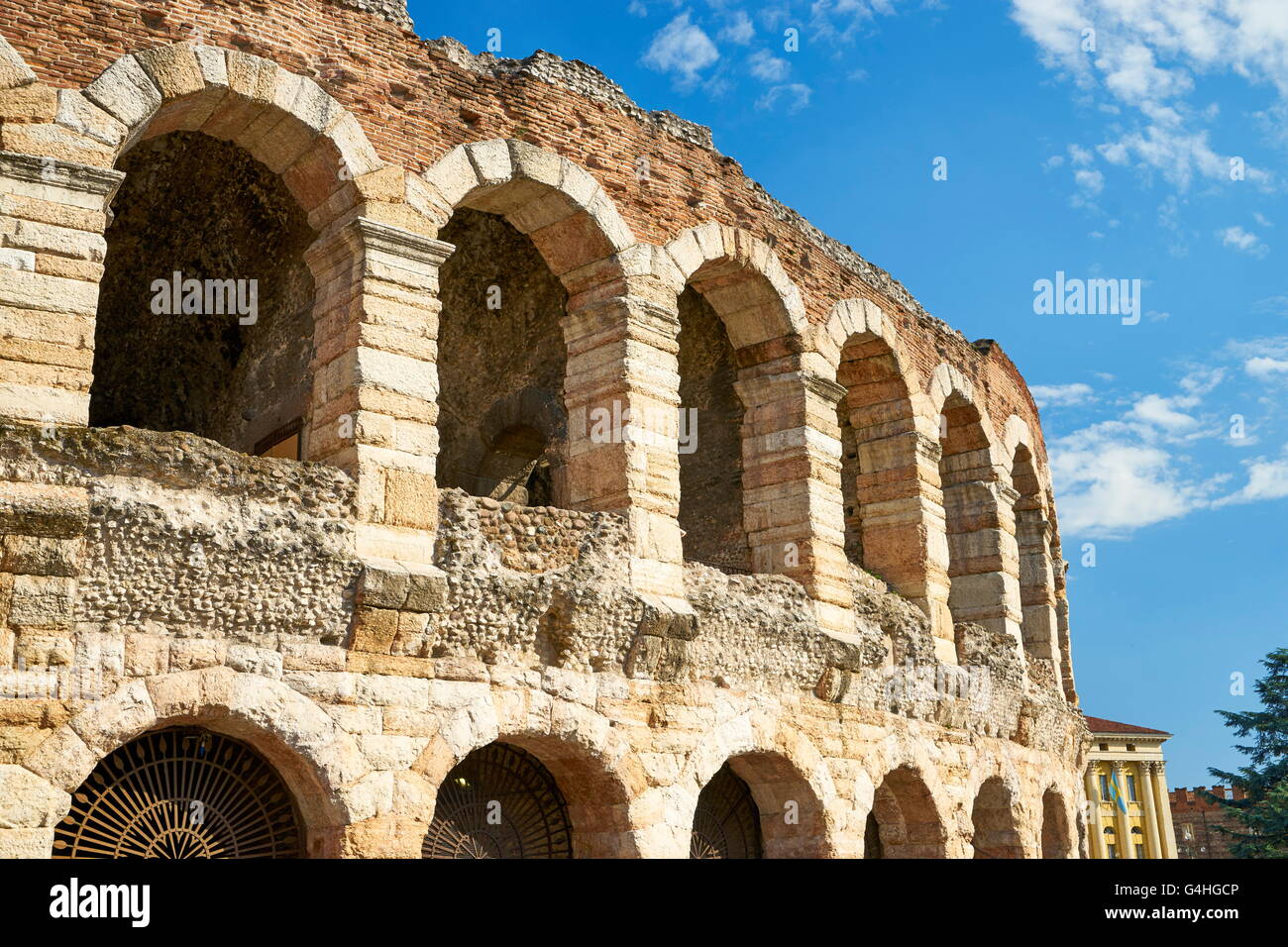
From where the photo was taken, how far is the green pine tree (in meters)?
23.0

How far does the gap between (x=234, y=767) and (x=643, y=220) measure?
4771mm

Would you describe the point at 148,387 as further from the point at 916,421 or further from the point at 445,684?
the point at 916,421

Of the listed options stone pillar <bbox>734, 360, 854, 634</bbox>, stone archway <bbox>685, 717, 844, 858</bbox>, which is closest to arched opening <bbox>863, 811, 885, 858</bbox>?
stone archway <bbox>685, 717, 844, 858</bbox>

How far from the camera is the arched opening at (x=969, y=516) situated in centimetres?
1342

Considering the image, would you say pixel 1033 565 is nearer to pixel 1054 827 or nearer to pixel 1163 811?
pixel 1054 827

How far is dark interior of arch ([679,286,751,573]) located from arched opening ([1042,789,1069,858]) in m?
4.36

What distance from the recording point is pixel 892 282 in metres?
12.8

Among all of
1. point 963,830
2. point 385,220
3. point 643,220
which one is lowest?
point 963,830

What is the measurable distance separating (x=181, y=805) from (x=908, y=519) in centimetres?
687

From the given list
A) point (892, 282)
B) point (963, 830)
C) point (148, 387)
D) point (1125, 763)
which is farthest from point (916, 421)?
point (1125, 763)

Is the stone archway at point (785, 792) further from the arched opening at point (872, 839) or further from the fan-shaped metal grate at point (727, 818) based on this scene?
the arched opening at point (872, 839)

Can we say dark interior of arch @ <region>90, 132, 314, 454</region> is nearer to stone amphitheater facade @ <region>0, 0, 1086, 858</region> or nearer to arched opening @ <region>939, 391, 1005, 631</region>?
stone amphitheater facade @ <region>0, 0, 1086, 858</region>

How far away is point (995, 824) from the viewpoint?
12.5 meters

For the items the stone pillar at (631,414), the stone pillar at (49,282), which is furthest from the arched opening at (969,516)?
the stone pillar at (49,282)
